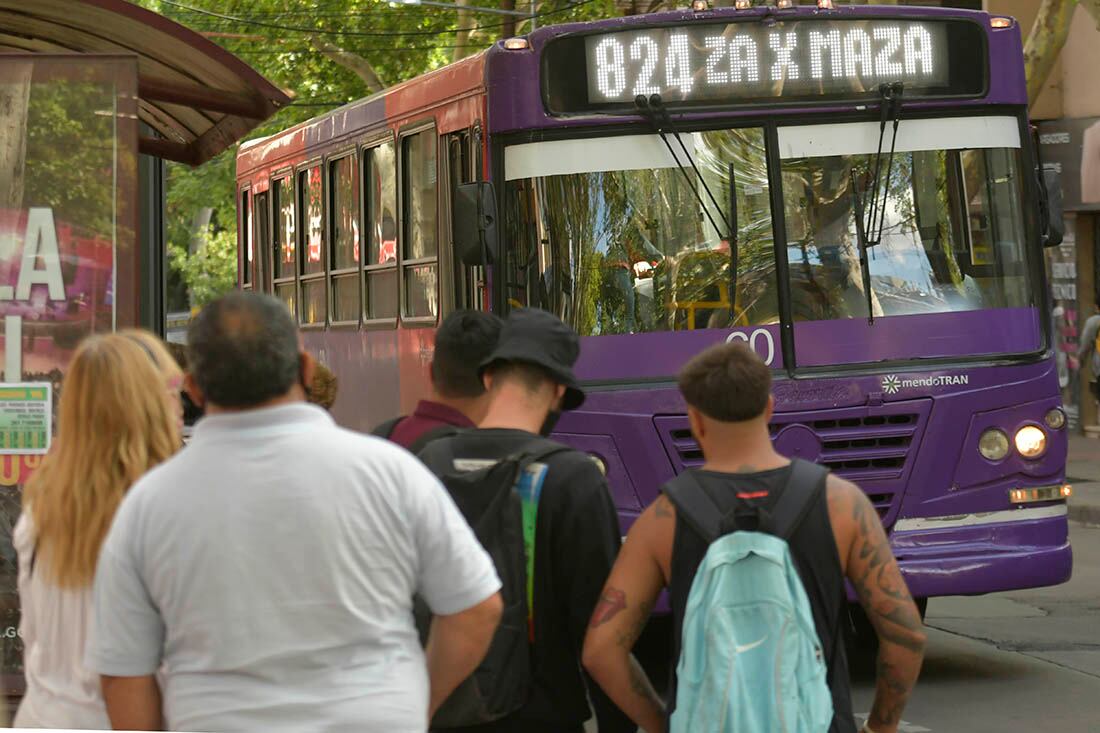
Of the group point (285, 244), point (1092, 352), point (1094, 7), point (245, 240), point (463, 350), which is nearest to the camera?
point (463, 350)

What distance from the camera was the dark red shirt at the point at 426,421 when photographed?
16.2 ft

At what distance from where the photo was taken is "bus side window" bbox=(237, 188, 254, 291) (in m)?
15.4

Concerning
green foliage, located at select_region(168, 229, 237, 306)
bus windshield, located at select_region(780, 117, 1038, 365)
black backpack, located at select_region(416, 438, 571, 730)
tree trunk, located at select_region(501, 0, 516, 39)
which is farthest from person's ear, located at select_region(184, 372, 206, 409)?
green foliage, located at select_region(168, 229, 237, 306)

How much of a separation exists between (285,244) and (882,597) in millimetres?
10216

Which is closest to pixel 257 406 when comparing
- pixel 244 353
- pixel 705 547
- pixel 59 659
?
pixel 244 353

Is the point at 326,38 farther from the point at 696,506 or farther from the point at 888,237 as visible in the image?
the point at 696,506

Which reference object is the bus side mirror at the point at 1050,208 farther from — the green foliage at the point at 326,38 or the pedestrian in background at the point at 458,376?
the green foliage at the point at 326,38

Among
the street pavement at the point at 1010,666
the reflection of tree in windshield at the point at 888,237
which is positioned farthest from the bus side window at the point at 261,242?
the reflection of tree in windshield at the point at 888,237

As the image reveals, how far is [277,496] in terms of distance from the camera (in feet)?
10.5

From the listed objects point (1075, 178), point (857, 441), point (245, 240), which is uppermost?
point (1075, 178)

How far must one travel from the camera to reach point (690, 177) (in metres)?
8.59

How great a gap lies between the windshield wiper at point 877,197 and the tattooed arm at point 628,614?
4853mm

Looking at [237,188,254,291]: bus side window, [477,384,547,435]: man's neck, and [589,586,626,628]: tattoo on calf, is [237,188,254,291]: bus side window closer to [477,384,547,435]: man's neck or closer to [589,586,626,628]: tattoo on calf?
[477,384,547,435]: man's neck

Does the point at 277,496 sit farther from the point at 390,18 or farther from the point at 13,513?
the point at 390,18
